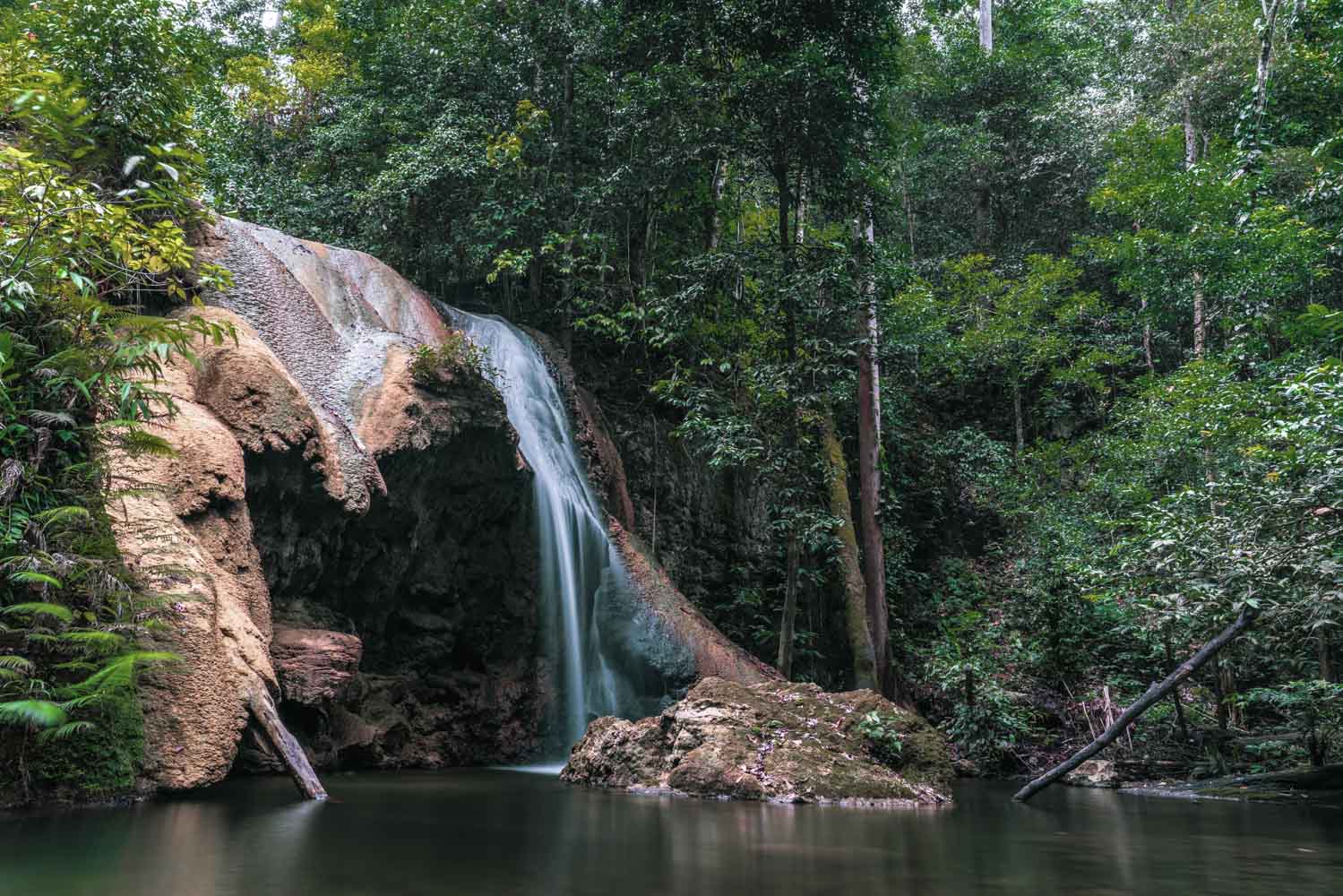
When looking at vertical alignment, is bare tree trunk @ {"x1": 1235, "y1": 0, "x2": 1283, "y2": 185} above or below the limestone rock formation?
above

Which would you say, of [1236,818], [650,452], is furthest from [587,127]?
[1236,818]

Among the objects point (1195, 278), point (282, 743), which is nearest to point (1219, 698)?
point (1195, 278)

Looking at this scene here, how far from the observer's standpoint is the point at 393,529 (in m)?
10.4

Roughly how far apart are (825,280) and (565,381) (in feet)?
16.0

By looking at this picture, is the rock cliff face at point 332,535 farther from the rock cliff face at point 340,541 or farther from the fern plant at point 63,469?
the fern plant at point 63,469

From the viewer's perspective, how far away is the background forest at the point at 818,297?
6.93 metres

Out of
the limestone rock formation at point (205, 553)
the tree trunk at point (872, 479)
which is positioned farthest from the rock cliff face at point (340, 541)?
the tree trunk at point (872, 479)

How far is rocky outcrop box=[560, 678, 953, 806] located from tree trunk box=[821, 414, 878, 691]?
13.6 feet

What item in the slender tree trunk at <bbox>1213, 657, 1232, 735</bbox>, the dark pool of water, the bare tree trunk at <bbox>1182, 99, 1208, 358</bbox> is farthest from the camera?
the bare tree trunk at <bbox>1182, 99, 1208, 358</bbox>

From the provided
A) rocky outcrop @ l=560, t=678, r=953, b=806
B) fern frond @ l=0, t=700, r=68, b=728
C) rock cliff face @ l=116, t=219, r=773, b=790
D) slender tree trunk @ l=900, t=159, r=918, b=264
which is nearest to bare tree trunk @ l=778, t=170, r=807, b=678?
rock cliff face @ l=116, t=219, r=773, b=790

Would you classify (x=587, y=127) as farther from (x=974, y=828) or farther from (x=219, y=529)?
(x=974, y=828)

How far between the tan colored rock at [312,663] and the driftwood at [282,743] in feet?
4.41

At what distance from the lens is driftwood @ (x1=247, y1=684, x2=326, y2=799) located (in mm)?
5863

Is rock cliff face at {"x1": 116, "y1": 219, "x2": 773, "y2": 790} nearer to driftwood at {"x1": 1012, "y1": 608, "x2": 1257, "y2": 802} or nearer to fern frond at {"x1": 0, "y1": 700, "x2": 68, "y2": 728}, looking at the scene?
fern frond at {"x1": 0, "y1": 700, "x2": 68, "y2": 728}
